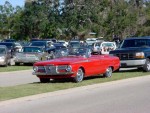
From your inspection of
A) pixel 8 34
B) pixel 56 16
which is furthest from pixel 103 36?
pixel 8 34

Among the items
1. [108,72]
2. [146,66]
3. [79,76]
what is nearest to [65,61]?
[79,76]

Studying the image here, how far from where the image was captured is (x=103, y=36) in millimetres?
73375

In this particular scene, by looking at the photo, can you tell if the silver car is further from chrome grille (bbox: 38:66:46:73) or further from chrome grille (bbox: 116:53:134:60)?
chrome grille (bbox: 38:66:46:73)

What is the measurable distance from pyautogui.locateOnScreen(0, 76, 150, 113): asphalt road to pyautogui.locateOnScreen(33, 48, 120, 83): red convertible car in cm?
Result: 116

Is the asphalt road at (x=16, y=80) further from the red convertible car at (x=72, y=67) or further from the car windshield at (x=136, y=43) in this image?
the car windshield at (x=136, y=43)

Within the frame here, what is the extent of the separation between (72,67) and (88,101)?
13.6 ft

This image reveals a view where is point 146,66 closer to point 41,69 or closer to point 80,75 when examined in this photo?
point 80,75

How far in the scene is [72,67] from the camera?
16906 mm

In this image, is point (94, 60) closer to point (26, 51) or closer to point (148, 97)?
point (148, 97)

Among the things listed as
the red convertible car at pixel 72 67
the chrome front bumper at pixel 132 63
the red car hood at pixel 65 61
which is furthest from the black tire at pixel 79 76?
the chrome front bumper at pixel 132 63

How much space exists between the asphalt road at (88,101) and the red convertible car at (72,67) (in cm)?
116

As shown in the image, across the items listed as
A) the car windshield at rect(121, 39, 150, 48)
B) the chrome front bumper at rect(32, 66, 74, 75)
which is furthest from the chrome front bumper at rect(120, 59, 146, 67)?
the chrome front bumper at rect(32, 66, 74, 75)

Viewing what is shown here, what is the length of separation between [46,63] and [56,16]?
6142 centimetres

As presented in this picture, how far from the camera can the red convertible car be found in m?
16.9
